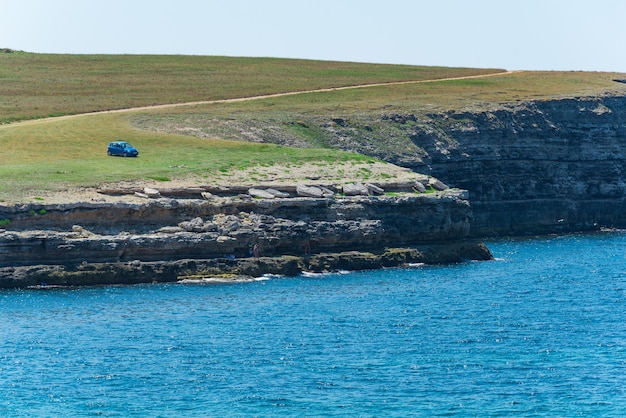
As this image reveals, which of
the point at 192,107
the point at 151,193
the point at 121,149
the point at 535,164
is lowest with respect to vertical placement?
the point at 535,164

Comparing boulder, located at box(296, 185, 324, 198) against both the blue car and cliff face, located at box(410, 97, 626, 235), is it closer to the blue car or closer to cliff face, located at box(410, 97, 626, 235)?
the blue car

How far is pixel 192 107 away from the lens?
11519 cm

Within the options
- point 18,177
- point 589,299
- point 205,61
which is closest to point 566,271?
point 589,299

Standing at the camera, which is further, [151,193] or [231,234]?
[151,193]

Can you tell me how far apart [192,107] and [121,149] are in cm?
2766

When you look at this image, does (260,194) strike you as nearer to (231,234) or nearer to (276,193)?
(276,193)

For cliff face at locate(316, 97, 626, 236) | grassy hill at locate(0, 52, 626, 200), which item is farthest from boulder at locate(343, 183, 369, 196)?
cliff face at locate(316, 97, 626, 236)

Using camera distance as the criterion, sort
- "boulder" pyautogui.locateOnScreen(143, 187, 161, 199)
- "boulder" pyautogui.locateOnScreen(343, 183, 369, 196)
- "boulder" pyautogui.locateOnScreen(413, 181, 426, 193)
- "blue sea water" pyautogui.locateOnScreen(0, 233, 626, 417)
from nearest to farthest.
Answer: "blue sea water" pyautogui.locateOnScreen(0, 233, 626, 417) → "boulder" pyautogui.locateOnScreen(143, 187, 161, 199) → "boulder" pyautogui.locateOnScreen(343, 183, 369, 196) → "boulder" pyautogui.locateOnScreen(413, 181, 426, 193)

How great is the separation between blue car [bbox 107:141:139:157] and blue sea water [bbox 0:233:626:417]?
2072 centimetres

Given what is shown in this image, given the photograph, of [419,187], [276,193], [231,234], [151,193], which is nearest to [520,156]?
[419,187]

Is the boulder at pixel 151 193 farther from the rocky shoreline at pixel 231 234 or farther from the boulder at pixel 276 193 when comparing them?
the boulder at pixel 276 193

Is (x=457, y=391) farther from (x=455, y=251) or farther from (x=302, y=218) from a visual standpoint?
(x=455, y=251)

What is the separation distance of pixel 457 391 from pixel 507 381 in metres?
2.48

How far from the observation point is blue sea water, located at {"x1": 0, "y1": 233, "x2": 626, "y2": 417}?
143 feet
